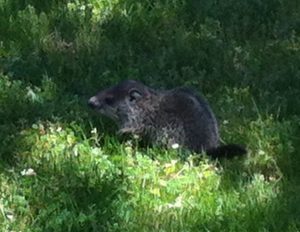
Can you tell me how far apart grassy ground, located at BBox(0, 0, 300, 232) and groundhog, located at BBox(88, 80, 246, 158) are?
16 centimetres

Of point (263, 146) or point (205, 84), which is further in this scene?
point (205, 84)

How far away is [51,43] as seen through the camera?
30.9ft

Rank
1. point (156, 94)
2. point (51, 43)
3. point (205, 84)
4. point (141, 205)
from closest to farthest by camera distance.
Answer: point (141, 205), point (156, 94), point (205, 84), point (51, 43)

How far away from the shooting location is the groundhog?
7527 mm

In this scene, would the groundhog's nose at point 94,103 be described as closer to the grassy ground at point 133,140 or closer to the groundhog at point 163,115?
the groundhog at point 163,115

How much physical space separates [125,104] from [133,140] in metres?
0.34

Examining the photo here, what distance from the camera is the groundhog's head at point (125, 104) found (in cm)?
776

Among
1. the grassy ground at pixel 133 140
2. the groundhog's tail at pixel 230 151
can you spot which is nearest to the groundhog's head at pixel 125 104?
the grassy ground at pixel 133 140

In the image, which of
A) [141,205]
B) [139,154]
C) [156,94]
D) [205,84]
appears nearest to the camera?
[141,205]

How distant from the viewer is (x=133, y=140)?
298 inches

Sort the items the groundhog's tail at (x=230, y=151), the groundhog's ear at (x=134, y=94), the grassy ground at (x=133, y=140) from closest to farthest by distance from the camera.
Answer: the grassy ground at (x=133, y=140)
the groundhog's tail at (x=230, y=151)
the groundhog's ear at (x=134, y=94)

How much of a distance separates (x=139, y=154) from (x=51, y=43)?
2.45 metres

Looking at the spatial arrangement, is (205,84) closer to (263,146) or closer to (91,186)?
(263,146)

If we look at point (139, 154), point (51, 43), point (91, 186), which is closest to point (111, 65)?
point (51, 43)
